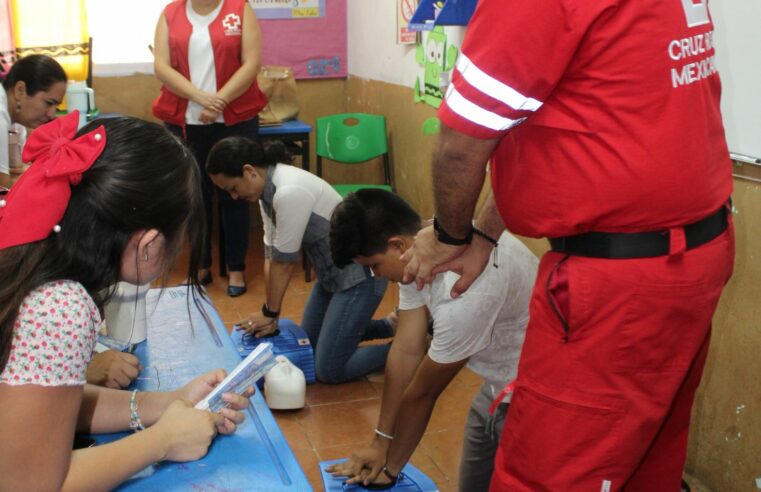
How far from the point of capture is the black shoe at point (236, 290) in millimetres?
4078

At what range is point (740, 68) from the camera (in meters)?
2.03

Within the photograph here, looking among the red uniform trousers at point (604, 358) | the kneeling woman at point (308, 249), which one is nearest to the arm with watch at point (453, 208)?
the red uniform trousers at point (604, 358)

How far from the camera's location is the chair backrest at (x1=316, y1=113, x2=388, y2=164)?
445cm

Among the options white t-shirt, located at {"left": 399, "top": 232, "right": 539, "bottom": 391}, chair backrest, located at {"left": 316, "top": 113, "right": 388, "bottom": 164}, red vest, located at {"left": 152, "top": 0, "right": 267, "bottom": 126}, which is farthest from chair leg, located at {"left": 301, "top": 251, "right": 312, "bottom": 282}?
white t-shirt, located at {"left": 399, "top": 232, "right": 539, "bottom": 391}

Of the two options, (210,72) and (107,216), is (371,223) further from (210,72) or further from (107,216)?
(210,72)

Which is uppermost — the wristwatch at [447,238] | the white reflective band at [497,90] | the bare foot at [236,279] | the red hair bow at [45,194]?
the white reflective band at [497,90]

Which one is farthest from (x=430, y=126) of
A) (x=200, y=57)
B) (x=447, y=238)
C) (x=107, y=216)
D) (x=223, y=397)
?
(x=107, y=216)

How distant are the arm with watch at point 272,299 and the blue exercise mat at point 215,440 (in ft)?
4.21

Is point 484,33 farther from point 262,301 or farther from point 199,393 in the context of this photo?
point 262,301

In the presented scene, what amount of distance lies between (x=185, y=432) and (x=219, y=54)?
10.1 feet

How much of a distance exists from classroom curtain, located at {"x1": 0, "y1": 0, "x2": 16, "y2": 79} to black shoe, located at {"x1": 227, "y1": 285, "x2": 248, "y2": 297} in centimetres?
180

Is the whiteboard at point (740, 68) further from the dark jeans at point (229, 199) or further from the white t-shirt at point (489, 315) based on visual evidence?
the dark jeans at point (229, 199)

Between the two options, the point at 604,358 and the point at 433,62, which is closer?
the point at 604,358

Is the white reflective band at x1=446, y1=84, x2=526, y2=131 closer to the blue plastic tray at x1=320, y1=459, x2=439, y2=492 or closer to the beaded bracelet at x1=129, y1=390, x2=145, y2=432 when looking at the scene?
the beaded bracelet at x1=129, y1=390, x2=145, y2=432
